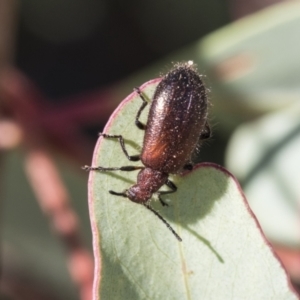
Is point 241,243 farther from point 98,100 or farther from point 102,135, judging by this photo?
point 98,100

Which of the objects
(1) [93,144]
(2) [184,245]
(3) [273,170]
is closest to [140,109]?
(2) [184,245]

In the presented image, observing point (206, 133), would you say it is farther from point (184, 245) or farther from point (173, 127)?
point (184, 245)

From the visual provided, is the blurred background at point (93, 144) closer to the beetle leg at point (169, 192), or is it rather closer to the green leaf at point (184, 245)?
the beetle leg at point (169, 192)

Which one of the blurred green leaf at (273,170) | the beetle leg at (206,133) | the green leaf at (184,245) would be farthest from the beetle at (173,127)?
the blurred green leaf at (273,170)

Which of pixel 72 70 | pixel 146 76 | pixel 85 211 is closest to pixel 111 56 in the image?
pixel 72 70

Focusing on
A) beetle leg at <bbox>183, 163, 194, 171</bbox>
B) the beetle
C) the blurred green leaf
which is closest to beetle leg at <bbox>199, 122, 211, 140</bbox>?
the beetle

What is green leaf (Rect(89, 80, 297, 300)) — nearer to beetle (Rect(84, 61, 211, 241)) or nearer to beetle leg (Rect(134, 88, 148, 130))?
beetle leg (Rect(134, 88, 148, 130))
